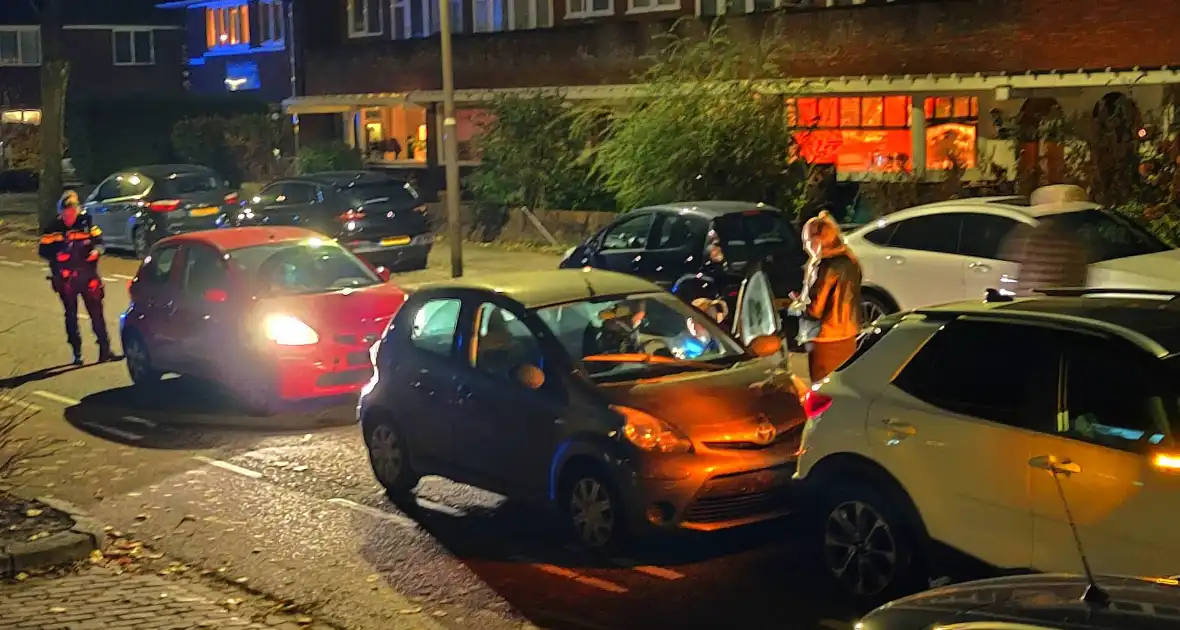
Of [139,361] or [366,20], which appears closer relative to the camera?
[139,361]

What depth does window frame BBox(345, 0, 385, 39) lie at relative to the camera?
39.1m

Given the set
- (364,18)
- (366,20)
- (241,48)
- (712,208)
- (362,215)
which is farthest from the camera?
(241,48)

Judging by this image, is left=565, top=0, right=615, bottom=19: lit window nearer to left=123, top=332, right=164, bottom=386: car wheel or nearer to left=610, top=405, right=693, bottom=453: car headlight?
left=123, top=332, right=164, bottom=386: car wheel

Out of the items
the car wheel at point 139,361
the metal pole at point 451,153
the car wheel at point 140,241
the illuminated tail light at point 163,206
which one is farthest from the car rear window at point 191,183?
the car wheel at point 139,361

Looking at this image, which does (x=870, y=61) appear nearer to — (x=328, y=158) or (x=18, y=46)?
(x=328, y=158)

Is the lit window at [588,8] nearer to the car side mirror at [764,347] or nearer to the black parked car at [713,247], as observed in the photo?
the black parked car at [713,247]

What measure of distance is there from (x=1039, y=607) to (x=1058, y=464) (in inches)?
89.0

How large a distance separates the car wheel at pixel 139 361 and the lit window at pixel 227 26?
121 feet

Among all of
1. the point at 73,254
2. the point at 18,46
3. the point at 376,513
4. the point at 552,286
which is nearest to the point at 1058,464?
the point at 552,286

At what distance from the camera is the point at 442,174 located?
3759cm

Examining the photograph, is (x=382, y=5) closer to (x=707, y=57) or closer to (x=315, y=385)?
(x=707, y=57)

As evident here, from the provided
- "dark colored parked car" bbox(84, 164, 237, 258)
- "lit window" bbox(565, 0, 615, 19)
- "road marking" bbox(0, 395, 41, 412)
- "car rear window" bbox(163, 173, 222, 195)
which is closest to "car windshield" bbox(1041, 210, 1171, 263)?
"road marking" bbox(0, 395, 41, 412)

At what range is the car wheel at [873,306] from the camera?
1420 cm

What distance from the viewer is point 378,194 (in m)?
23.3
